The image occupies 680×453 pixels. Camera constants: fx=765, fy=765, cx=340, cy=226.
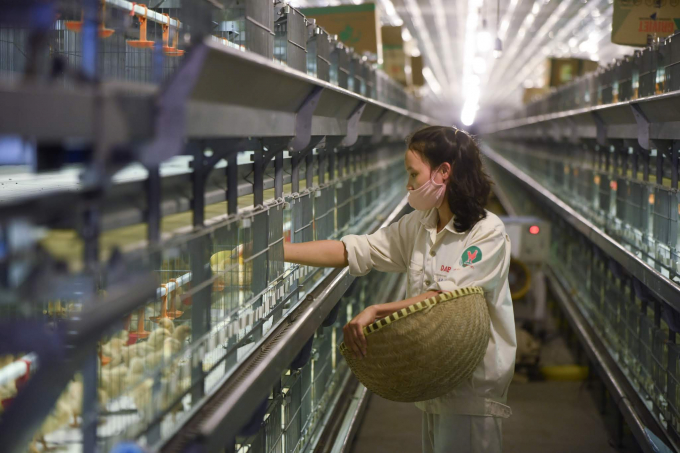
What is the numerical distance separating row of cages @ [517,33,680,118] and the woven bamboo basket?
8.42ft

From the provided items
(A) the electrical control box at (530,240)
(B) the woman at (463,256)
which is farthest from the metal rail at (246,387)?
(A) the electrical control box at (530,240)

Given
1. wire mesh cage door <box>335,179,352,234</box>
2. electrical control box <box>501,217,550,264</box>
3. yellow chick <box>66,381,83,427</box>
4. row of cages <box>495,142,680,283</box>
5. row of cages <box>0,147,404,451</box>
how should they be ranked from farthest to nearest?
electrical control box <box>501,217,550,264</box> → wire mesh cage door <box>335,179,352,234</box> → row of cages <box>495,142,680,283</box> → yellow chick <box>66,381,83,427</box> → row of cages <box>0,147,404,451</box>

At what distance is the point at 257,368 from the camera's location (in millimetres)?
2205

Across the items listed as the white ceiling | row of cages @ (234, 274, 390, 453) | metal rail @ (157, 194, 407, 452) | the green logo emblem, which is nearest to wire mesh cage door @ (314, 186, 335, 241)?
row of cages @ (234, 274, 390, 453)

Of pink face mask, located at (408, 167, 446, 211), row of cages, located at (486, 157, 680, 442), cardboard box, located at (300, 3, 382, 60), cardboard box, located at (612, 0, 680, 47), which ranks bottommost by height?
row of cages, located at (486, 157, 680, 442)

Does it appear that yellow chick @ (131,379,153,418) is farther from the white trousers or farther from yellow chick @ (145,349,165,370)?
the white trousers

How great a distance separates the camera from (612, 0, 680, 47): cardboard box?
5660mm

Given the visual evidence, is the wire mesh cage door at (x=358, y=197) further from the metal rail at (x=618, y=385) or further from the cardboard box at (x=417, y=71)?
the cardboard box at (x=417, y=71)

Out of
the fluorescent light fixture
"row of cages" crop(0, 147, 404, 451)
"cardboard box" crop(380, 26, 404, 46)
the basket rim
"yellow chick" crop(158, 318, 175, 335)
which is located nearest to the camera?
"row of cages" crop(0, 147, 404, 451)

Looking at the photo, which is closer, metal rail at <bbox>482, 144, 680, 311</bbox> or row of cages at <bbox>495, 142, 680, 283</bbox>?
metal rail at <bbox>482, 144, 680, 311</bbox>

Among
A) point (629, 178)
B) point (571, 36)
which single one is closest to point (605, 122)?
point (629, 178)

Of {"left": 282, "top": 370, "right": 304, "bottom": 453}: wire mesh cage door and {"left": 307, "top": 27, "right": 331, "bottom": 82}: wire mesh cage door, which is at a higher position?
{"left": 307, "top": 27, "right": 331, "bottom": 82}: wire mesh cage door

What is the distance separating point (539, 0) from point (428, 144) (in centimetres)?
1461

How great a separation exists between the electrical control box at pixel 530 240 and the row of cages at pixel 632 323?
0.40 meters
